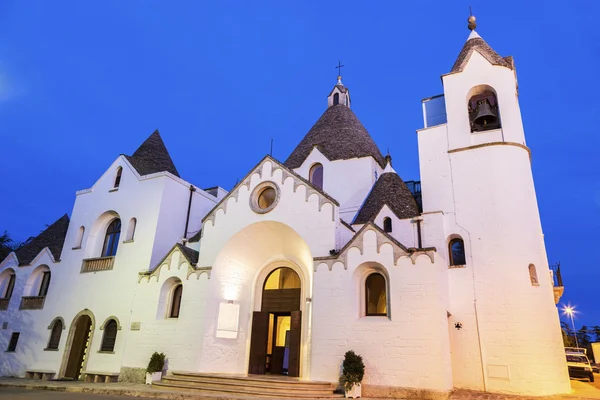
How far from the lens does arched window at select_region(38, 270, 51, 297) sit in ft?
68.5

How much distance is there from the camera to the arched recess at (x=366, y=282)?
12688 mm

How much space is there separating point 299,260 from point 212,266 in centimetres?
348

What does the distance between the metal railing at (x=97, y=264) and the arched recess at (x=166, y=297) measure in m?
3.97

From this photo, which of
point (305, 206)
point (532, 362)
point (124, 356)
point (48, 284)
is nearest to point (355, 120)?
point (305, 206)

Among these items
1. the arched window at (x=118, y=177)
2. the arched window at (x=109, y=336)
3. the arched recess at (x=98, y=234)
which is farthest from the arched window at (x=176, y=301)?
the arched window at (x=118, y=177)

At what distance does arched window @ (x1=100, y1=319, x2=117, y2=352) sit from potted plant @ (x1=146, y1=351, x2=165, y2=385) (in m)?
3.39

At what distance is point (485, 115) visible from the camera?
16.3 m

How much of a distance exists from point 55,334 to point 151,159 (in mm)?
10154

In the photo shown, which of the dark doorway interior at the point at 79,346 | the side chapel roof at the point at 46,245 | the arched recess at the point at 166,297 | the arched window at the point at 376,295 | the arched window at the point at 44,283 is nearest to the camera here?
the arched window at the point at 376,295

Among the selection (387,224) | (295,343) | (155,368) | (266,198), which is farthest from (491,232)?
(155,368)

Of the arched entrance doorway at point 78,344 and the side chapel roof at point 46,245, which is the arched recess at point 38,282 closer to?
the side chapel roof at point 46,245

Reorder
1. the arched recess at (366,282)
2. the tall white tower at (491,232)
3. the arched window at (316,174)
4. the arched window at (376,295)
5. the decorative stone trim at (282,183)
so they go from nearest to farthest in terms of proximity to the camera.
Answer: the arched recess at (366,282) → the arched window at (376,295) → the tall white tower at (491,232) → the decorative stone trim at (282,183) → the arched window at (316,174)

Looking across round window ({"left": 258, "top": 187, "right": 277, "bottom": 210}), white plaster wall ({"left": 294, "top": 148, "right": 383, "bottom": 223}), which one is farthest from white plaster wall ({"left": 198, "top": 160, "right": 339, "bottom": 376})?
white plaster wall ({"left": 294, "top": 148, "right": 383, "bottom": 223})

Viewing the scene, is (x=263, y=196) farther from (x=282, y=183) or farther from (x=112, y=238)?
(x=112, y=238)
